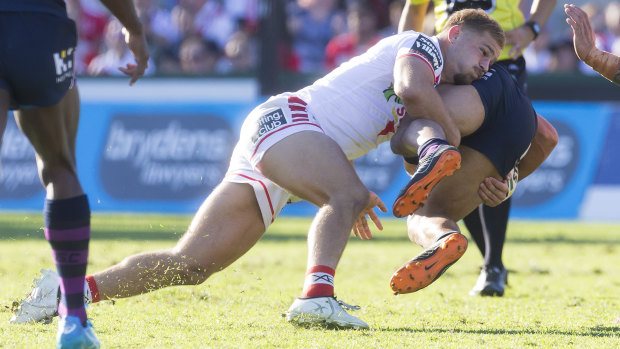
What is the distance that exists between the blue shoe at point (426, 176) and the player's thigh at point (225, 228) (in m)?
0.89

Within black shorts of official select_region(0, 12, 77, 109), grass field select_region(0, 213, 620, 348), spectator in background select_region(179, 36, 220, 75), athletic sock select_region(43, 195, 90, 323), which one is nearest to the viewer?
black shorts of official select_region(0, 12, 77, 109)

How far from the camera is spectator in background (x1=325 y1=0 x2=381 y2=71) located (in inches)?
480

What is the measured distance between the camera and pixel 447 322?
4168 mm

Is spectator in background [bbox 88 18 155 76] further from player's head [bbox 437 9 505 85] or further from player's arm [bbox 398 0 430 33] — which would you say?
player's head [bbox 437 9 505 85]

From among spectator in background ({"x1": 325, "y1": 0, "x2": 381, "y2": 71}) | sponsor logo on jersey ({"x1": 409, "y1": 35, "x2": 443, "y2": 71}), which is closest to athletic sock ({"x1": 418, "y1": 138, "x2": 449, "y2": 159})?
sponsor logo on jersey ({"x1": 409, "y1": 35, "x2": 443, "y2": 71})

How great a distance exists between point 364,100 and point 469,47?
22.6 inches

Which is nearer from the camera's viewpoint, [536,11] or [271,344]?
[271,344]

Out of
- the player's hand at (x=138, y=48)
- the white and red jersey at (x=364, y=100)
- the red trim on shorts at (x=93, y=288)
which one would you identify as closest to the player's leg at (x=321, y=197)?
the white and red jersey at (x=364, y=100)

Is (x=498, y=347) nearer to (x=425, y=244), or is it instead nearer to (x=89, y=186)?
(x=425, y=244)

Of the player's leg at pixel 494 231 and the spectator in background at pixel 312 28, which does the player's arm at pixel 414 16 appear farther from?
the spectator in background at pixel 312 28

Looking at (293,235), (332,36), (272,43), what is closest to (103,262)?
(293,235)

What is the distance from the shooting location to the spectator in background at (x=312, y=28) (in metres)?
13.0

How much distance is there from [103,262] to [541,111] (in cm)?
594

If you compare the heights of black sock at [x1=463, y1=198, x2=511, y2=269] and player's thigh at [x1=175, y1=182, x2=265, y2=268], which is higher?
player's thigh at [x1=175, y1=182, x2=265, y2=268]
